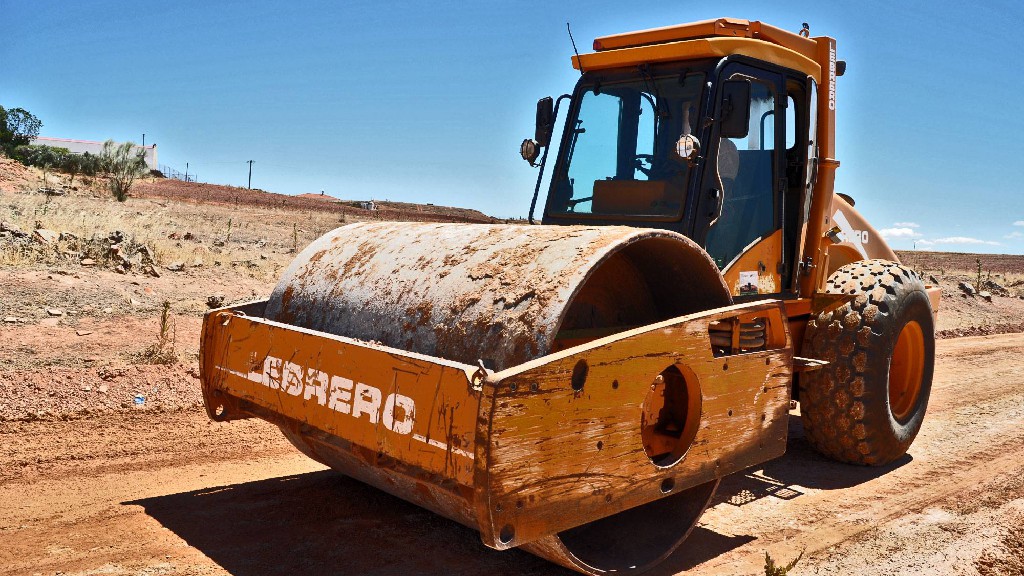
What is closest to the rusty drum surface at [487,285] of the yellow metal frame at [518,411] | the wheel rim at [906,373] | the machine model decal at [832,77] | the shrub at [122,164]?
the yellow metal frame at [518,411]

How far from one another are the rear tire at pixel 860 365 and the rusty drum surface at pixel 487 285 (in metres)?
2.20

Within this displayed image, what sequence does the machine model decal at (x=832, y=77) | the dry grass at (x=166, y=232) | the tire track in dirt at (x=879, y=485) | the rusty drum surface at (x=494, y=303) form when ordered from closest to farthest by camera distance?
the rusty drum surface at (x=494, y=303)
the tire track in dirt at (x=879, y=485)
the machine model decal at (x=832, y=77)
the dry grass at (x=166, y=232)

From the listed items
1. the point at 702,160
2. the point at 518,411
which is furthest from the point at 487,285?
the point at 702,160

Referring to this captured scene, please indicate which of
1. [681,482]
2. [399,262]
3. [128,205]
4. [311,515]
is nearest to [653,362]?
[681,482]

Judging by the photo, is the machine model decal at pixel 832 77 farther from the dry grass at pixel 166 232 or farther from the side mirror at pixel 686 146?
the dry grass at pixel 166 232

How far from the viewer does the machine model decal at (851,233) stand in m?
7.34

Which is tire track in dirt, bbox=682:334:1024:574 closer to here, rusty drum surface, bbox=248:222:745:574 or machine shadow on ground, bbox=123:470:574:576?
rusty drum surface, bbox=248:222:745:574

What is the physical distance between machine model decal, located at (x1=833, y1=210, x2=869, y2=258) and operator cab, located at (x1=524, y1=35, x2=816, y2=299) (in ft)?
3.38

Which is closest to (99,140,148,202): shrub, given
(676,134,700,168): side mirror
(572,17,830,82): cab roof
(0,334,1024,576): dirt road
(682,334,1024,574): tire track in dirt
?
(0,334,1024,576): dirt road

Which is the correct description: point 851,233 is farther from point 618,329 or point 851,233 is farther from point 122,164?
point 122,164

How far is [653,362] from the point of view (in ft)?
12.4

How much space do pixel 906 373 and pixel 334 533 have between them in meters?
4.77

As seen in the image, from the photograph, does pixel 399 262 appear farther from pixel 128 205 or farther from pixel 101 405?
pixel 128 205

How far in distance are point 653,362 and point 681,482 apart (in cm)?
64
